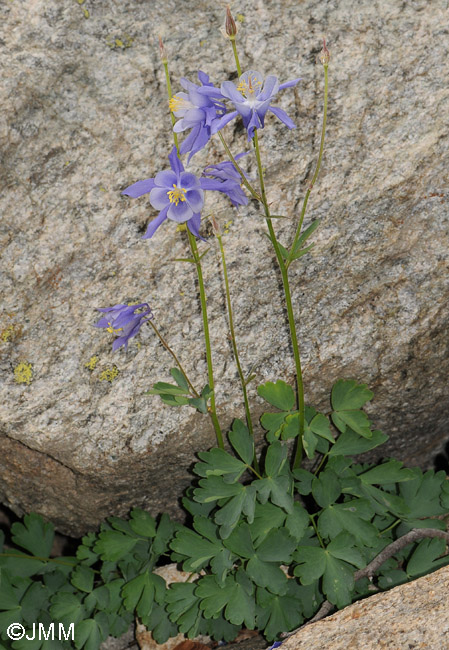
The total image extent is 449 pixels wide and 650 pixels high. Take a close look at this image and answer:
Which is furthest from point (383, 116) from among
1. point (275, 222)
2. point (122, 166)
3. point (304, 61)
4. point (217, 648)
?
point (217, 648)

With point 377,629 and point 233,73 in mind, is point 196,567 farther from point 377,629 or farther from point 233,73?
point 233,73

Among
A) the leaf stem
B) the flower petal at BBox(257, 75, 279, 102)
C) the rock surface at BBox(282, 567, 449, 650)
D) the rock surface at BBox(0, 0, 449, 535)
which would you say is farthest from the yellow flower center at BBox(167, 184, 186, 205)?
the leaf stem

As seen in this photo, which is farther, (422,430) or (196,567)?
(422,430)

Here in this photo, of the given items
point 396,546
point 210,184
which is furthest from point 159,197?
point 396,546

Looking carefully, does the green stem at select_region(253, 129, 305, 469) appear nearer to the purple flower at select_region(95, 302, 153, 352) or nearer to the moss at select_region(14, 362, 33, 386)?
the purple flower at select_region(95, 302, 153, 352)

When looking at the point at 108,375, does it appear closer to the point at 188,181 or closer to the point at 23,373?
the point at 23,373

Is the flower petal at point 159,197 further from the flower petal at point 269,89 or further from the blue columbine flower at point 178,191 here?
the flower petal at point 269,89
